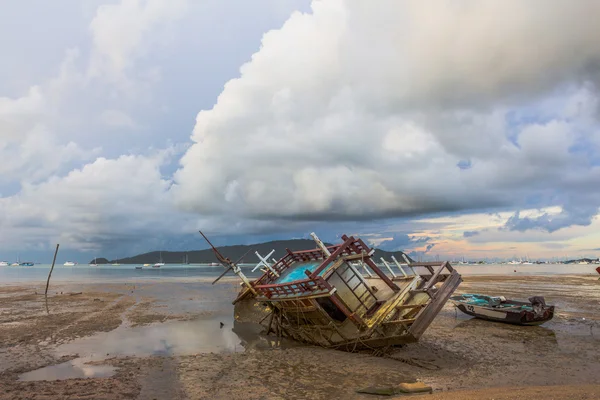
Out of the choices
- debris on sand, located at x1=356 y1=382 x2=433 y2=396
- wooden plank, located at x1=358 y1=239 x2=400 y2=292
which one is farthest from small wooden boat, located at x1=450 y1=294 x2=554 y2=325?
debris on sand, located at x1=356 y1=382 x2=433 y2=396

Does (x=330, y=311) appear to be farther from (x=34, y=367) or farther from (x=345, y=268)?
(x=34, y=367)

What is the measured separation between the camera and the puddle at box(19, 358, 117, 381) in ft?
43.0

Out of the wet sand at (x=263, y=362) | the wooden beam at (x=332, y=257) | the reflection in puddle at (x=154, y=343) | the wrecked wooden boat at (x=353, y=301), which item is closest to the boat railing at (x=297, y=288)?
the wrecked wooden boat at (x=353, y=301)

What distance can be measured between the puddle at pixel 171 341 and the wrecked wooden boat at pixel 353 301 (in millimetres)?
2550

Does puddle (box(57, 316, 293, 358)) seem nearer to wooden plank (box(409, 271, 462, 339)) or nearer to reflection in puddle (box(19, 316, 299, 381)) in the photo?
reflection in puddle (box(19, 316, 299, 381))

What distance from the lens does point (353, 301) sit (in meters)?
17.6

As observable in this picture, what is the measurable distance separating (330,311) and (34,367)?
1236 centimetres

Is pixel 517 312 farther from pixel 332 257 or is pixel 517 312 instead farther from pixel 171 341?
pixel 171 341

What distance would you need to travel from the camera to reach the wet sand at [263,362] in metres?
11.7

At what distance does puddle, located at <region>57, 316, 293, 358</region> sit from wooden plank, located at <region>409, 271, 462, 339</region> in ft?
22.9

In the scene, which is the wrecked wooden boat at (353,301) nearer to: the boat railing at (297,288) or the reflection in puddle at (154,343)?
the boat railing at (297,288)

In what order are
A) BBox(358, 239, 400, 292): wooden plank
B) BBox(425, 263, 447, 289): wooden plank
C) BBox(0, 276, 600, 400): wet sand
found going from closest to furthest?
BBox(0, 276, 600, 400): wet sand
BBox(425, 263, 447, 289): wooden plank
BBox(358, 239, 400, 292): wooden plank

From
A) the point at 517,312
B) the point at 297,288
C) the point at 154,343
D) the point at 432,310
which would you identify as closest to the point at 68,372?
the point at 154,343

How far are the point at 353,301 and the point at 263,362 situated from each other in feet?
16.5
